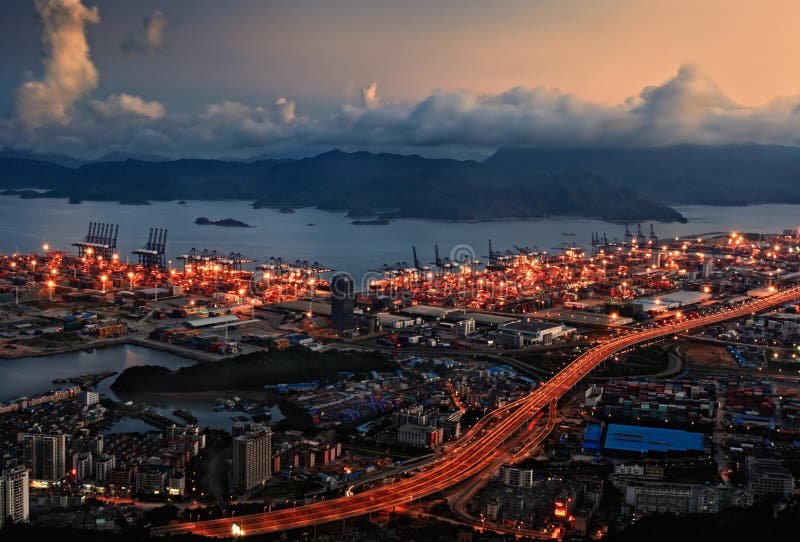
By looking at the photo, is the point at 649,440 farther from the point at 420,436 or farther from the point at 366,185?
the point at 366,185

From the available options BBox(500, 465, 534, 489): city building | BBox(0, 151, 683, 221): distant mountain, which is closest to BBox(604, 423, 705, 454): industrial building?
BBox(500, 465, 534, 489): city building

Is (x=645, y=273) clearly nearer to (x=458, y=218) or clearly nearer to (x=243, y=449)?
(x=243, y=449)

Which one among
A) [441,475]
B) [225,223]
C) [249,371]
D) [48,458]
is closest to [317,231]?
[225,223]

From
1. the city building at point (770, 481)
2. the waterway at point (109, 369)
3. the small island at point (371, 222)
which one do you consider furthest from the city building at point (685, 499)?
the small island at point (371, 222)

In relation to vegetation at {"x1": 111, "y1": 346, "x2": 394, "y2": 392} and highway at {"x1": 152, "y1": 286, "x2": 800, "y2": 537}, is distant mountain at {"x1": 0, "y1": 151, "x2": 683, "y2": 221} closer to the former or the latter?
vegetation at {"x1": 111, "y1": 346, "x2": 394, "y2": 392}

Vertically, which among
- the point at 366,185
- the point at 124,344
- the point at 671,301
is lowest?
the point at 124,344

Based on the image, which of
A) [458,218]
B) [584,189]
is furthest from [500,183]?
[458,218]
